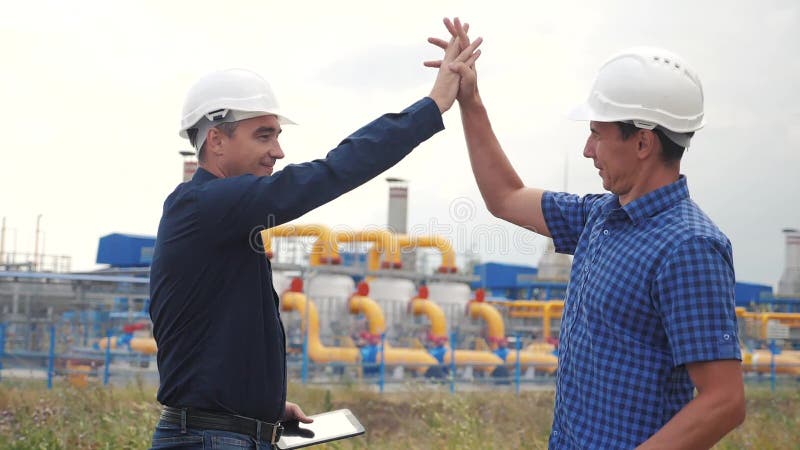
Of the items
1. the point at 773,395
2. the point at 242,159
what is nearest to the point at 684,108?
the point at 242,159

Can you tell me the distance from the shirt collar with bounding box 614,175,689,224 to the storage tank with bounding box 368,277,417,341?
18.7 metres

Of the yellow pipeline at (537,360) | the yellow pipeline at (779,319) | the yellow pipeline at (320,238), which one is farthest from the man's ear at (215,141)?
the yellow pipeline at (779,319)

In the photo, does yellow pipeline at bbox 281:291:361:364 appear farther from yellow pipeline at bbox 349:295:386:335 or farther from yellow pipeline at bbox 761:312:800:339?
yellow pipeline at bbox 761:312:800:339

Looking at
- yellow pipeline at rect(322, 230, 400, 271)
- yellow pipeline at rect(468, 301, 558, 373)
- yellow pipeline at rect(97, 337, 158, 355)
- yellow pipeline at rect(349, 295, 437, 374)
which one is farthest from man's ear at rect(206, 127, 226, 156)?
yellow pipeline at rect(468, 301, 558, 373)

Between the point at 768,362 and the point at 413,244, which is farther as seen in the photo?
the point at 768,362

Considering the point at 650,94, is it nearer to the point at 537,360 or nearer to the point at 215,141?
the point at 215,141

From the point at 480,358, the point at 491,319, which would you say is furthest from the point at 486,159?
the point at 491,319

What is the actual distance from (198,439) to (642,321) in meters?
1.26

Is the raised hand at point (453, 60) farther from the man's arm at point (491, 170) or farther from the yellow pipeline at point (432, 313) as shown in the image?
the yellow pipeline at point (432, 313)

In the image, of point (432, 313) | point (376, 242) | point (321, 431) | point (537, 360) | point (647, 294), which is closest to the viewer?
point (647, 294)

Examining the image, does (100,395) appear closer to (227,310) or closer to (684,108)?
(227,310)

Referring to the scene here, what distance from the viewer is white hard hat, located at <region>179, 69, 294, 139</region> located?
8.85ft

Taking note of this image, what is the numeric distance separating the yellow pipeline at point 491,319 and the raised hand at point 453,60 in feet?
63.6

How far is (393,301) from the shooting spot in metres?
21.1
